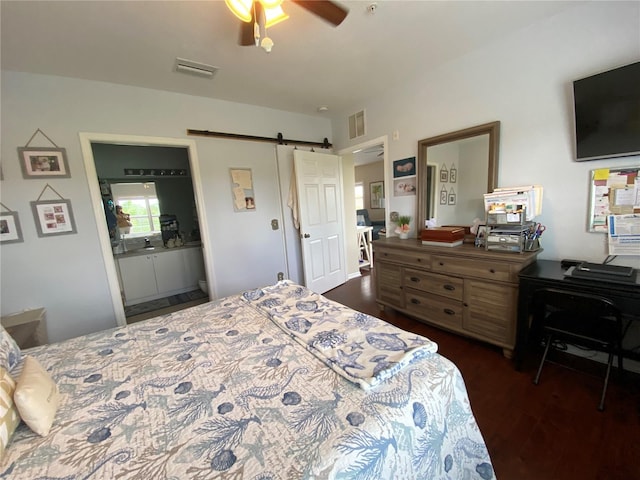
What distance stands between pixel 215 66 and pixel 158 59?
426 millimetres

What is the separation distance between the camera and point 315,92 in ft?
9.20

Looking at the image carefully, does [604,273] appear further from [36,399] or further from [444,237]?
[36,399]

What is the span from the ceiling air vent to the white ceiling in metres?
0.69

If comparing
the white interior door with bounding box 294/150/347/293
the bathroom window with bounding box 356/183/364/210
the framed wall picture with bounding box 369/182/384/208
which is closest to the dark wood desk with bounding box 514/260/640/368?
the white interior door with bounding box 294/150/347/293

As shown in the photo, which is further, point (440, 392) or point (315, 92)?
point (315, 92)

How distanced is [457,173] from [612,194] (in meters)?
1.04

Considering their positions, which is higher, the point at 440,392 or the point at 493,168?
the point at 493,168

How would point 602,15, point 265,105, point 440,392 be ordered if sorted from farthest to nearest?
1. point 265,105
2. point 602,15
3. point 440,392

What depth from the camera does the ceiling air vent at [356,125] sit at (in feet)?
10.7

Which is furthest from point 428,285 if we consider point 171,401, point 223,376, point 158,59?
point 158,59

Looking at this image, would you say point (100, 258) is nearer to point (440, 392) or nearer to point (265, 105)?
point (265, 105)

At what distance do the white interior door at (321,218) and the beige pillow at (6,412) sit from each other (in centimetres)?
266

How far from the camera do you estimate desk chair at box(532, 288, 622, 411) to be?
4.62ft

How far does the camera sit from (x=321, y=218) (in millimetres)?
3549
